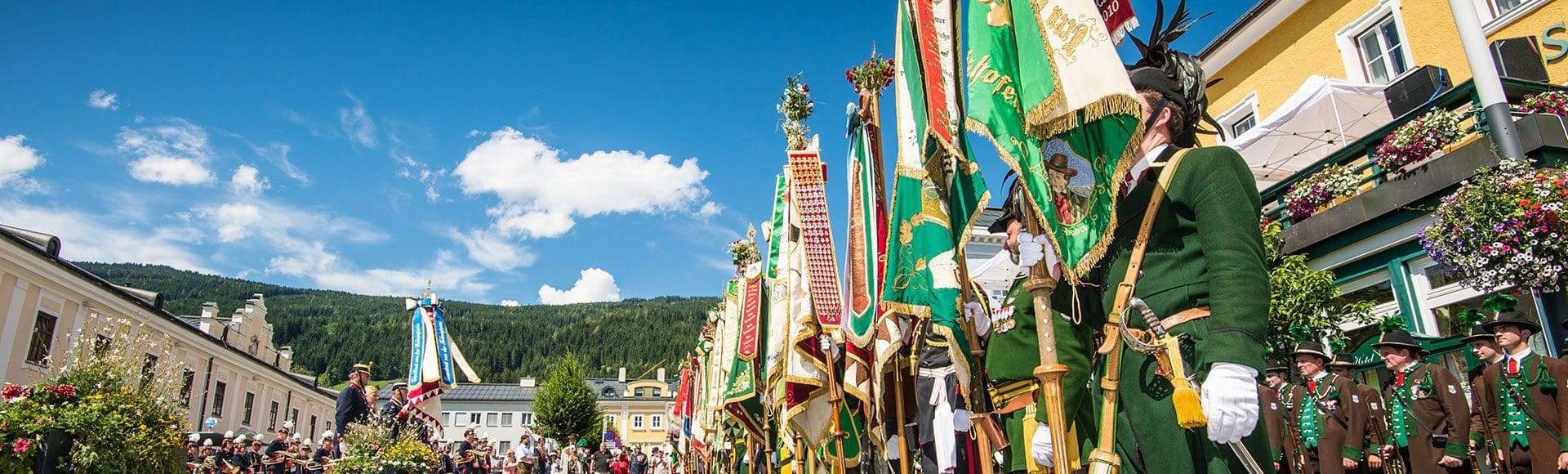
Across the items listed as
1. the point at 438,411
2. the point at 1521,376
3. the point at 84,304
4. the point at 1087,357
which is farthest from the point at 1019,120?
the point at 84,304

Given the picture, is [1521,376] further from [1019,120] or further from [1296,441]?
[1019,120]

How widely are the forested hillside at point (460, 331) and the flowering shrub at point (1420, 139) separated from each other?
119 meters

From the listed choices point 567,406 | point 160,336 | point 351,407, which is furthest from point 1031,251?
point 567,406

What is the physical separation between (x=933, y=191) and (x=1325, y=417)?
4662 millimetres

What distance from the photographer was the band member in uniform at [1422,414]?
20.6 feet

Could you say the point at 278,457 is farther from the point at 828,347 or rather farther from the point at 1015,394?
the point at 1015,394

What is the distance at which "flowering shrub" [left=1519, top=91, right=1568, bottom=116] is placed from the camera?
9.27 metres

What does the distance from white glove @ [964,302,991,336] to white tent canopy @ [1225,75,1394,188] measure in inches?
404

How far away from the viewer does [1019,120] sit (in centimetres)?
341

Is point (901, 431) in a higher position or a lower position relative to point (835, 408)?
lower

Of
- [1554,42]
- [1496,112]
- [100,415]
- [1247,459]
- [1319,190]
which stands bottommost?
[1247,459]

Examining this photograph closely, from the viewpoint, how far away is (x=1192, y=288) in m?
2.65

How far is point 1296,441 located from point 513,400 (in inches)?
3491

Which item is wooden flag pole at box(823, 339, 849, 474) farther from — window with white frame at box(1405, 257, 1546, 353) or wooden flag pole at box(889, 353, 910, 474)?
window with white frame at box(1405, 257, 1546, 353)
